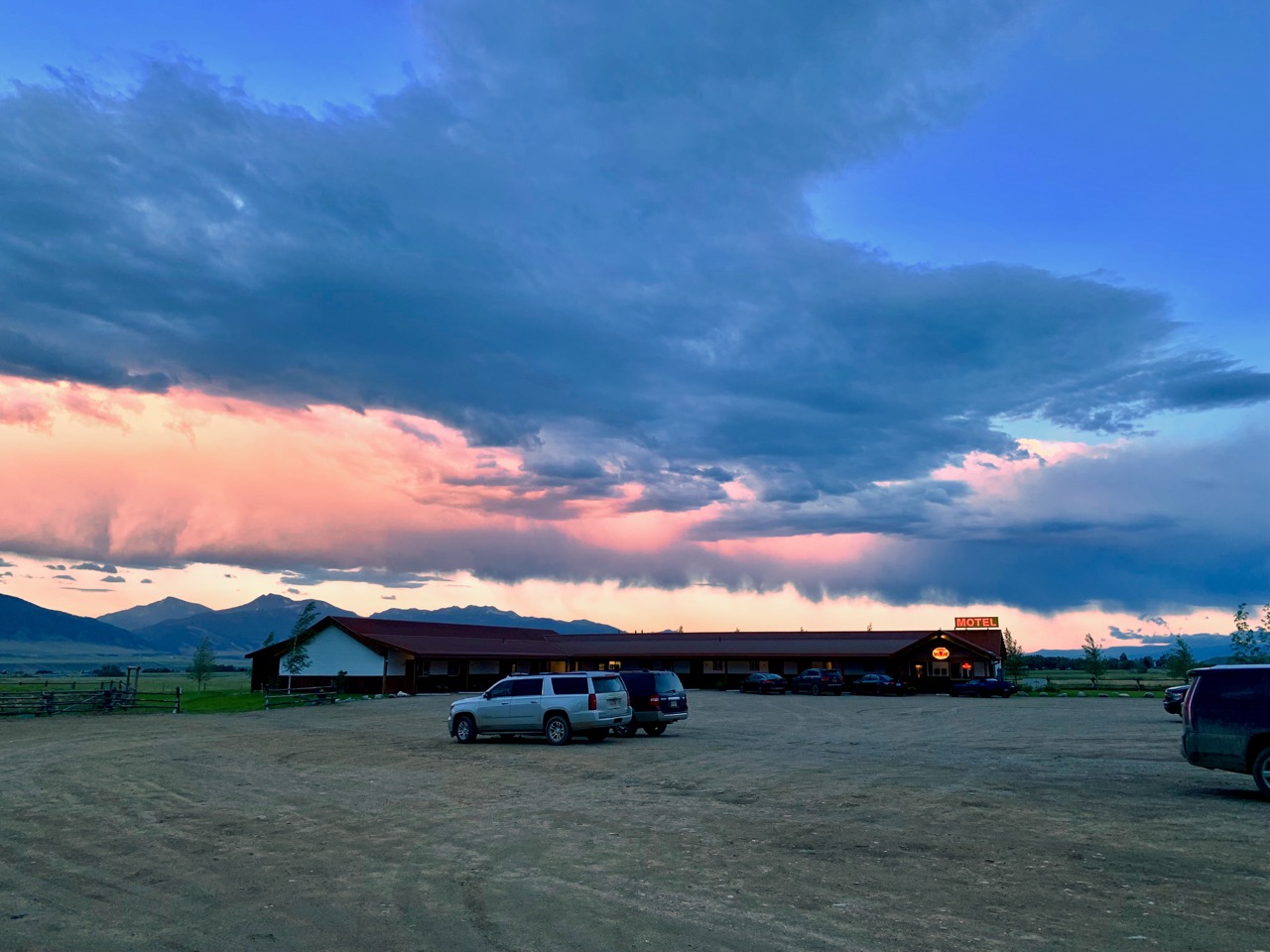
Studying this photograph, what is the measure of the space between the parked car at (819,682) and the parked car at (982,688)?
8002 millimetres

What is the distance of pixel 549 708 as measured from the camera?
2623 cm

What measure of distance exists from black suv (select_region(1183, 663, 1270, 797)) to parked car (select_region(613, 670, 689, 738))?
1589 cm

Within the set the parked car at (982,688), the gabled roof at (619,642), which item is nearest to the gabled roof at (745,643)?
the gabled roof at (619,642)

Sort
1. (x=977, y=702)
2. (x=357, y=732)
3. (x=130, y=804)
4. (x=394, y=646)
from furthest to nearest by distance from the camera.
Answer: (x=394, y=646) < (x=977, y=702) < (x=357, y=732) < (x=130, y=804)

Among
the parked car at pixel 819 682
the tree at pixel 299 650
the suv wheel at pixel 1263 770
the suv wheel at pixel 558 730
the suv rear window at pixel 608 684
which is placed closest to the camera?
the suv wheel at pixel 1263 770

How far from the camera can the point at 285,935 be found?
25.7ft

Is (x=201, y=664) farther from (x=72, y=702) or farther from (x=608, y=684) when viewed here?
(x=608, y=684)

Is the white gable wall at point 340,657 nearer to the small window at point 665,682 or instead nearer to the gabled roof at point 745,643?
the gabled roof at point 745,643

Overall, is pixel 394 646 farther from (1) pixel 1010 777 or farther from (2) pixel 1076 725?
(1) pixel 1010 777

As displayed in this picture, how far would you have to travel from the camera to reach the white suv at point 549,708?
25.9 meters

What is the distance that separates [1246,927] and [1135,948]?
133 cm

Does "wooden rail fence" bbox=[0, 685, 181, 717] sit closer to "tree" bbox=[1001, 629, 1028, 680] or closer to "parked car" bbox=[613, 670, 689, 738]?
"parked car" bbox=[613, 670, 689, 738]

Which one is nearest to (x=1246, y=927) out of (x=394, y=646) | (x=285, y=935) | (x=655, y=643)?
(x=285, y=935)

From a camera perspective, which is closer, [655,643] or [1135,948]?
[1135,948]
